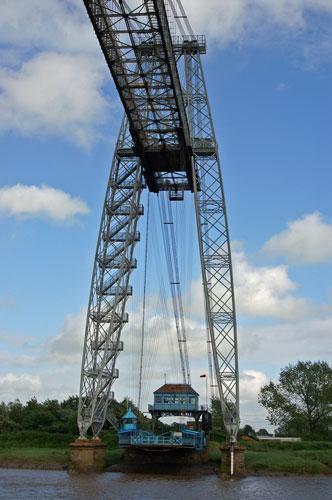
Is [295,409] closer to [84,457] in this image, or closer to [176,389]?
[176,389]

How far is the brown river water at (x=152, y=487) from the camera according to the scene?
2105 cm

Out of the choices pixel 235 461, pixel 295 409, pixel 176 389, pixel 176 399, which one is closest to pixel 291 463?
pixel 235 461

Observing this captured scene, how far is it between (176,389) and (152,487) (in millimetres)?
15756

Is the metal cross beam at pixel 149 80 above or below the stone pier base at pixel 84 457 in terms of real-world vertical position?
above

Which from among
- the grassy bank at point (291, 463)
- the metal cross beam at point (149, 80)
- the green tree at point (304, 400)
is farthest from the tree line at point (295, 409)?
the metal cross beam at point (149, 80)

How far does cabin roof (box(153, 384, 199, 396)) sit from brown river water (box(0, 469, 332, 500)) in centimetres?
992

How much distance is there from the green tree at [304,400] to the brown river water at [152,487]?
902 inches

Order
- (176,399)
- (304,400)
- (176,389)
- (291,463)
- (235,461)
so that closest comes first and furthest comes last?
(235,461) → (291,463) → (176,399) → (176,389) → (304,400)

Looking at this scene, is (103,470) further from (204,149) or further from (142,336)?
(204,149)

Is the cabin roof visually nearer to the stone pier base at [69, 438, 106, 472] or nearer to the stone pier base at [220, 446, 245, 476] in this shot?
the stone pier base at [69, 438, 106, 472]

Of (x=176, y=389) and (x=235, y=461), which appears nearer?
(x=235, y=461)

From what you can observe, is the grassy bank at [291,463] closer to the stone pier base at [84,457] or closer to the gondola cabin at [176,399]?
the gondola cabin at [176,399]

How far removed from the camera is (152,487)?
24375mm

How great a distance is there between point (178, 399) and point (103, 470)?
9.25 metres
